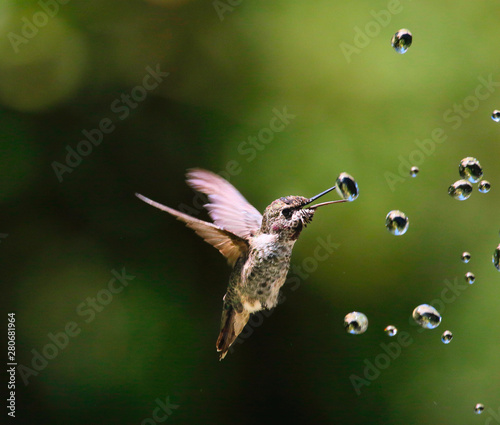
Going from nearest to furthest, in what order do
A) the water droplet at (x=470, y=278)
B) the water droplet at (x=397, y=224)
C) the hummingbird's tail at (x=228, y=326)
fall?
the water droplet at (x=397, y=224), the hummingbird's tail at (x=228, y=326), the water droplet at (x=470, y=278)

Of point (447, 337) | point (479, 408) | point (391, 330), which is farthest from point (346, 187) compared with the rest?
point (479, 408)

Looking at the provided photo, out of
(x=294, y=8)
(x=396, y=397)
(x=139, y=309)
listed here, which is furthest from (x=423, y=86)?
(x=139, y=309)

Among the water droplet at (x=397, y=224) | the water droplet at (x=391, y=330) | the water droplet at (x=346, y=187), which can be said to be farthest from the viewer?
the water droplet at (x=391, y=330)

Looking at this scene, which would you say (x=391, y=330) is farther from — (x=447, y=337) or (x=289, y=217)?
(x=289, y=217)

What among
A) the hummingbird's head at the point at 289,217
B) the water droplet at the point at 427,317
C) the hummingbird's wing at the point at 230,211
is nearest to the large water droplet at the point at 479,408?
the water droplet at the point at 427,317

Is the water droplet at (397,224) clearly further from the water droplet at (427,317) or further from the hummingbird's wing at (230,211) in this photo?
the hummingbird's wing at (230,211)

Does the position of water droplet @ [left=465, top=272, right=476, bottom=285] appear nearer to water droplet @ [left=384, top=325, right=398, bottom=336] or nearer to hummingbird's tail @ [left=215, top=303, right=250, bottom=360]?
water droplet @ [left=384, top=325, right=398, bottom=336]

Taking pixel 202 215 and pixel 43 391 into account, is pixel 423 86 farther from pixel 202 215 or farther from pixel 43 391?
pixel 43 391
